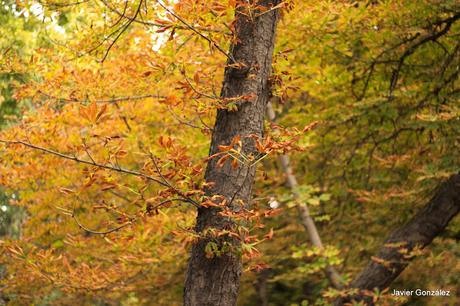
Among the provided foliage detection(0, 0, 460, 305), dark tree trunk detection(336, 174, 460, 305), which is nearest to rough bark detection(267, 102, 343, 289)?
foliage detection(0, 0, 460, 305)

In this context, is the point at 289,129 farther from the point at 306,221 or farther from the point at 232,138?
the point at 306,221

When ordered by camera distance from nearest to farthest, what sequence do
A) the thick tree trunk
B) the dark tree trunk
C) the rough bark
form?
the thick tree trunk, the dark tree trunk, the rough bark

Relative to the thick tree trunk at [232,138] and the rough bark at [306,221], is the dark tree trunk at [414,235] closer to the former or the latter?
the rough bark at [306,221]

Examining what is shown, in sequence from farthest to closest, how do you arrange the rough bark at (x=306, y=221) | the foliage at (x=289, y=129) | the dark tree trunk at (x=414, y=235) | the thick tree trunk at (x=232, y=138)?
the rough bark at (x=306, y=221) < the dark tree trunk at (x=414, y=235) < the foliage at (x=289, y=129) < the thick tree trunk at (x=232, y=138)

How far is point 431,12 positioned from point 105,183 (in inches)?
155

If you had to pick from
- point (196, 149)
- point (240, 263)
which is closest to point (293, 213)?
point (196, 149)

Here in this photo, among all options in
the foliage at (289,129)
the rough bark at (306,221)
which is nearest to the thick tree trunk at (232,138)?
the foliage at (289,129)

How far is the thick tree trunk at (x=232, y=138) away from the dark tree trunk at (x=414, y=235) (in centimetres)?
320

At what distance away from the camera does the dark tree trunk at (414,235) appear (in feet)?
17.9

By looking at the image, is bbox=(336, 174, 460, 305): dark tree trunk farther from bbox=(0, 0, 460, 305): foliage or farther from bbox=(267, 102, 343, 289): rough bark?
bbox=(267, 102, 343, 289): rough bark

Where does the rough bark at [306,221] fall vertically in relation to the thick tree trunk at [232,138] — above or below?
above

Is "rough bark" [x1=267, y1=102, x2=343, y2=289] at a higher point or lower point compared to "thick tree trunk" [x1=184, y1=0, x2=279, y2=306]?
higher

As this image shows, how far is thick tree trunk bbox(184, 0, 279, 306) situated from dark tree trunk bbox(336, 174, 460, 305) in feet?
10.5

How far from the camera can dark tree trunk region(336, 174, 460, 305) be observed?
5.44m
